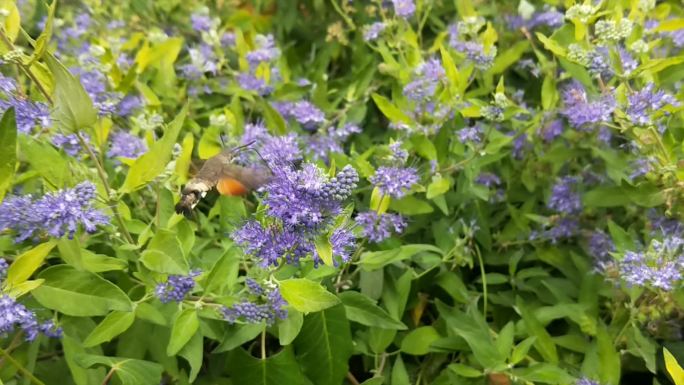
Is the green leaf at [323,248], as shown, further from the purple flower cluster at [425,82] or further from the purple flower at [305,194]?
the purple flower cluster at [425,82]

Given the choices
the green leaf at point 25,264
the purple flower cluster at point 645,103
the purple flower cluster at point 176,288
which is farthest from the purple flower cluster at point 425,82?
the green leaf at point 25,264

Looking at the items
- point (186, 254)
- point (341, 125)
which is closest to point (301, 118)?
point (341, 125)

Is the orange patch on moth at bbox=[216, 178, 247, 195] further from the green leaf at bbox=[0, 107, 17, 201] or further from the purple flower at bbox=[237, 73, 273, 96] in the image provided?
the purple flower at bbox=[237, 73, 273, 96]

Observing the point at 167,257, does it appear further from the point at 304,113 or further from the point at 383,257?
the point at 304,113

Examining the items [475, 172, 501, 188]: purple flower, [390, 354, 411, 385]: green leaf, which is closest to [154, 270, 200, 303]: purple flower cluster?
[390, 354, 411, 385]: green leaf

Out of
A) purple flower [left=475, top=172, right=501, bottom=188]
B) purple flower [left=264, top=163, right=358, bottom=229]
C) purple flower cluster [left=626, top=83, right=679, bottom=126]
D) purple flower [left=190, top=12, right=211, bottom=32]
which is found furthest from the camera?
purple flower [left=190, top=12, right=211, bottom=32]

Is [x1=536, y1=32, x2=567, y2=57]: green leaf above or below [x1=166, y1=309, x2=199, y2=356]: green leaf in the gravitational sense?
above

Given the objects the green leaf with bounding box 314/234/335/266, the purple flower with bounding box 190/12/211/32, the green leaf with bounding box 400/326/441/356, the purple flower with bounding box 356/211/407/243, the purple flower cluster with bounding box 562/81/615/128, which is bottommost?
the green leaf with bounding box 400/326/441/356
